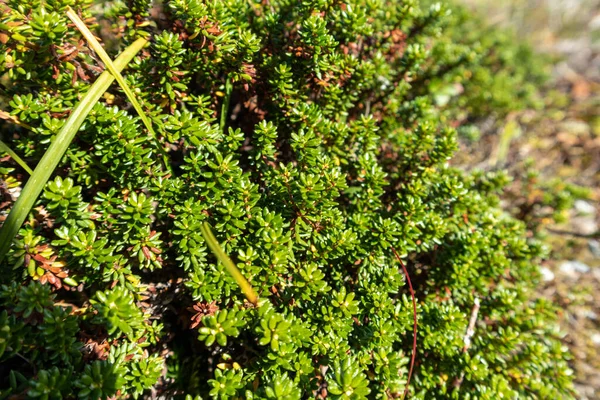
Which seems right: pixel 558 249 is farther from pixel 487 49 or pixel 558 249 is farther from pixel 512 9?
pixel 512 9

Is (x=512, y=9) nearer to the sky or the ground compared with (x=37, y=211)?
nearer to the sky

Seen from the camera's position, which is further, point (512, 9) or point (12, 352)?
point (512, 9)

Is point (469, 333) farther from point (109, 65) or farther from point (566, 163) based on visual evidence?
point (566, 163)

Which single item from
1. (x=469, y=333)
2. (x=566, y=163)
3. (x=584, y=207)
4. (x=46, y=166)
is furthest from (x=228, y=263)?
(x=566, y=163)

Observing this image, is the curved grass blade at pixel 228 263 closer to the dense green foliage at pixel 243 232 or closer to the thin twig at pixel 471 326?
the dense green foliage at pixel 243 232

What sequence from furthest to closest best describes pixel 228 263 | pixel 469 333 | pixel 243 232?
pixel 469 333
pixel 243 232
pixel 228 263

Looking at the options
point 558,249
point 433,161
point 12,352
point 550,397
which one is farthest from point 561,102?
point 12,352
